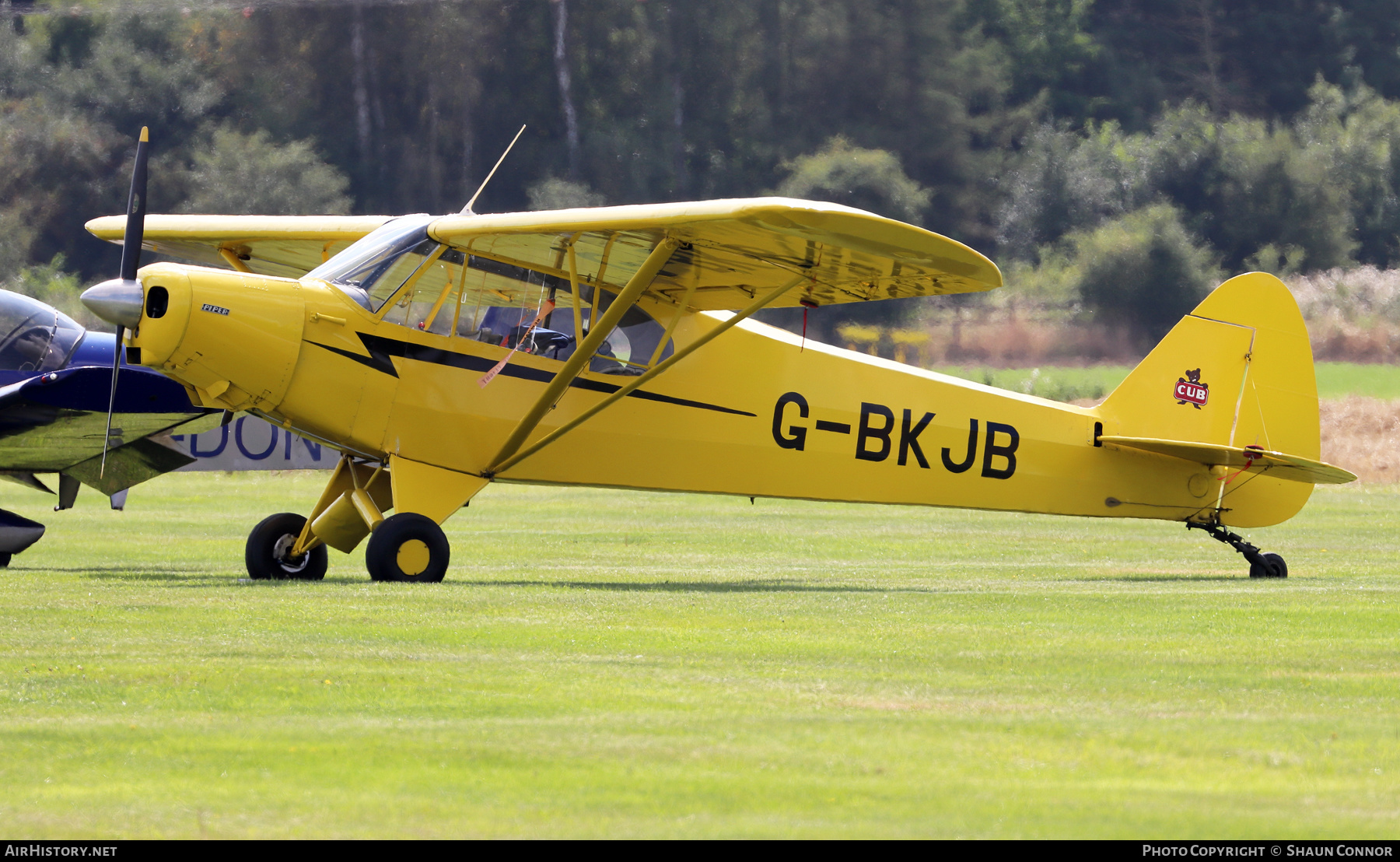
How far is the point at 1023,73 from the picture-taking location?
67.8 meters

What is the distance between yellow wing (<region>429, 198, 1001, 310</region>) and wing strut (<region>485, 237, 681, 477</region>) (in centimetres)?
20

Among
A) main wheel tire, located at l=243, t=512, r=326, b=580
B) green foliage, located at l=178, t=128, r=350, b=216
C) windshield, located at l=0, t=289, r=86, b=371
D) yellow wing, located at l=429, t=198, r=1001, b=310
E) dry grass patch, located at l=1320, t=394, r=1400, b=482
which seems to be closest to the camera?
yellow wing, located at l=429, t=198, r=1001, b=310

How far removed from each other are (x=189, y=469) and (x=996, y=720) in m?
27.3

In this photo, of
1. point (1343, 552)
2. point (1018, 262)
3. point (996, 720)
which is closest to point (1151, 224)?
point (1018, 262)

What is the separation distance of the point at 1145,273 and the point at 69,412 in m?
43.8

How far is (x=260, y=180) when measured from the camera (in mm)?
59406

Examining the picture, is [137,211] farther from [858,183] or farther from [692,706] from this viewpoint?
[858,183]

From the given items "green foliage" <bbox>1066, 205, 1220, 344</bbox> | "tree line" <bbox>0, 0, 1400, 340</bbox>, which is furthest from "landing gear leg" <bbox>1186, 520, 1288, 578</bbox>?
"tree line" <bbox>0, 0, 1400, 340</bbox>

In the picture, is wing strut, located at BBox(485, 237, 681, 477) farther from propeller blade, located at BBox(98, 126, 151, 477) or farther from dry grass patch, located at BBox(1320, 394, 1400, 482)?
dry grass patch, located at BBox(1320, 394, 1400, 482)

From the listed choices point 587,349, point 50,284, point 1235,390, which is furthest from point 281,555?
point 50,284

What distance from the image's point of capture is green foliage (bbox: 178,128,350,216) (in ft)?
194

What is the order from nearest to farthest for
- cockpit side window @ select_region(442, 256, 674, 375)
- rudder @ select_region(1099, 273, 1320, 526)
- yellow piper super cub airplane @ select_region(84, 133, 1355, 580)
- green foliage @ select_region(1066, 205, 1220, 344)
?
yellow piper super cub airplane @ select_region(84, 133, 1355, 580), cockpit side window @ select_region(442, 256, 674, 375), rudder @ select_region(1099, 273, 1320, 526), green foliage @ select_region(1066, 205, 1220, 344)

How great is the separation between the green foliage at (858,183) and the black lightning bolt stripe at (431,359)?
45.9 meters

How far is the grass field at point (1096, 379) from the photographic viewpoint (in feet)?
143
